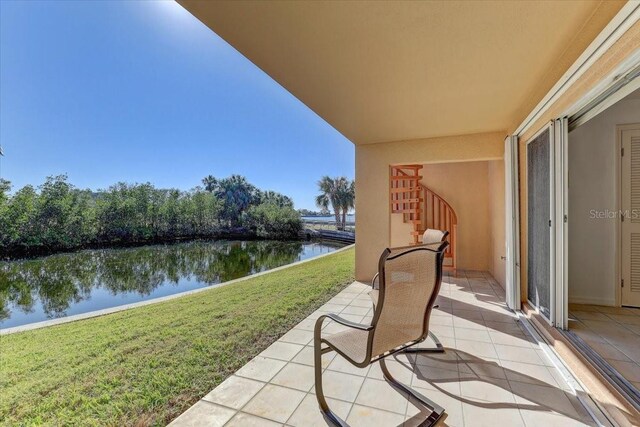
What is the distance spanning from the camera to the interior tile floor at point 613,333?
187cm

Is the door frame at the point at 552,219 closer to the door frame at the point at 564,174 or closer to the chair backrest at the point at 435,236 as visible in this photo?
the door frame at the point at 564,174

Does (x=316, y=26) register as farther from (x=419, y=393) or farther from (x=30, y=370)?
(x=30, y=370)

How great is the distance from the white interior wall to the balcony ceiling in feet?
2.92


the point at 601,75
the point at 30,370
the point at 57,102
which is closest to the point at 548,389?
the point at 601,75

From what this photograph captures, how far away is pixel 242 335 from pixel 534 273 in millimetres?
3239

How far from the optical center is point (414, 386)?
73.2 inches

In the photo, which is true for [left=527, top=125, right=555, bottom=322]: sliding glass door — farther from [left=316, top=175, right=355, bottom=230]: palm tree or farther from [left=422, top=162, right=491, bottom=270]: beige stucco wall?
[left=316, top=175, right=355, bottom=230]: palm tree

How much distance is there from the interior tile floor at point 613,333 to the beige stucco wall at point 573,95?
0.59 m

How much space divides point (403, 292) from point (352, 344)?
45 cm

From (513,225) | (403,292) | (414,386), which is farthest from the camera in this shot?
(513,225)

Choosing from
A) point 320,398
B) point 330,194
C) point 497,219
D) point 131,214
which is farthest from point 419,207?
point 131,214

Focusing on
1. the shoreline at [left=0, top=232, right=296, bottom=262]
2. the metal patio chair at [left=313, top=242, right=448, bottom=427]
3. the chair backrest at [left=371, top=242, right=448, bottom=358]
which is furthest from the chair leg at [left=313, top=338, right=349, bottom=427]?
the shoreline at [left=0, top=232, right=296, bottom=262]

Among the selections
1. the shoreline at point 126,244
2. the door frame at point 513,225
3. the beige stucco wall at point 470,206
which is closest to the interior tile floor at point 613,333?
the door frame at point 513,225

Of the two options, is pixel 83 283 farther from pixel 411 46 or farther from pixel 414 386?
pixel 411 46
